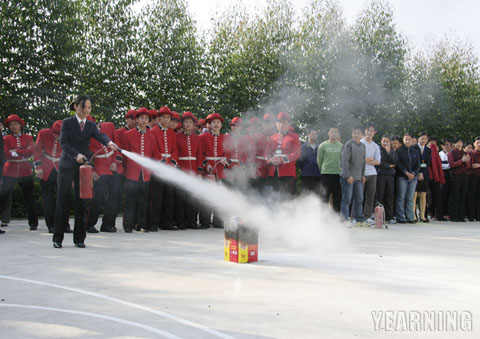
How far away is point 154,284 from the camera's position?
18.3 feet

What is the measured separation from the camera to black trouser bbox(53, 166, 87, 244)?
839 centimetres

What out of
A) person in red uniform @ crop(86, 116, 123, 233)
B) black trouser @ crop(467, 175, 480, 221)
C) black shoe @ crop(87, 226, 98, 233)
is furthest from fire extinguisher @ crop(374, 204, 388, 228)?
black shoe @ crop(87, 226, 98, 233)

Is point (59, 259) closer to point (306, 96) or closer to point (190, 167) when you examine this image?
point (190, 167)

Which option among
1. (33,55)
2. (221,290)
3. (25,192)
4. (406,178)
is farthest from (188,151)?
(33,55)

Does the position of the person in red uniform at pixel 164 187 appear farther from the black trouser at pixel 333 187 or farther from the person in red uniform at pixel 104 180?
the black trouser at pixel 333 187

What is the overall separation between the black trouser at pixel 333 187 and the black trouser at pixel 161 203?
3.72 meters

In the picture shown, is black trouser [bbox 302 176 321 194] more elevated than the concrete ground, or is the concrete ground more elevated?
black trouser [bbox 302 176 321 194]

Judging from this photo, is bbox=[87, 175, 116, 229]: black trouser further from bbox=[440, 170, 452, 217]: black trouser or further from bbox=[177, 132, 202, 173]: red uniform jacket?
bbox=[440, 170, 452, 217]: black trouser

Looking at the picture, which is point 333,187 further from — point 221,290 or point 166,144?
point 221,290

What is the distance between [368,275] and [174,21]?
22783 mm

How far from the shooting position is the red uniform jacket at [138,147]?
37.2 ft

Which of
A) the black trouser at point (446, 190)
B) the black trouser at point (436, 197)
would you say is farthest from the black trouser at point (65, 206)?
the black trouser at point (446, 190)

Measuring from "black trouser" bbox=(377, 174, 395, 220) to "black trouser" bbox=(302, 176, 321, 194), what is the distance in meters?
1.66

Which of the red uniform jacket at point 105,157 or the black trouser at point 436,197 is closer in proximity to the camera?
the red uniform jacket at point 105,157
